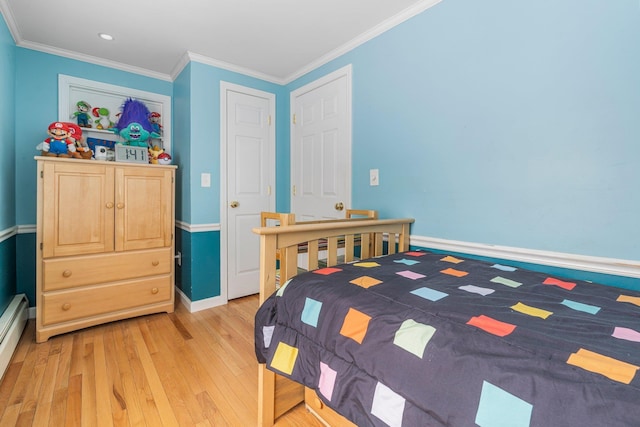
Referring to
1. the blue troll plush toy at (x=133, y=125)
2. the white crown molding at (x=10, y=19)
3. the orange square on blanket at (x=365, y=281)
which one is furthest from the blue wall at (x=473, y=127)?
the orange square on blanket at (x=365, y=281)

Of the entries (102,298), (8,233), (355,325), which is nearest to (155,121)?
(8,233)

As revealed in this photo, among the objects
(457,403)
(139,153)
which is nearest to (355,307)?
(457,403)

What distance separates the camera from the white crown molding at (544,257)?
1190 mm

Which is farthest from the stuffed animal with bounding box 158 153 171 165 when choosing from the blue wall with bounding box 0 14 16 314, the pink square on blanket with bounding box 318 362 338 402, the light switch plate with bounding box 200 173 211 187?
the pink square on blanket with bounding box 318 362 338 402

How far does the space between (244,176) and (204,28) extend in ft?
4.16

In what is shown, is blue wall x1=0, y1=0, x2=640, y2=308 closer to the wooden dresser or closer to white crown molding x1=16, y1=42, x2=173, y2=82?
white crown molding x1=16, y1=42, x2=173, y2=82

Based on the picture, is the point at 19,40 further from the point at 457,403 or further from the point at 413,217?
the point at 457,403

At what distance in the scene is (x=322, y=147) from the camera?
2.66 meters

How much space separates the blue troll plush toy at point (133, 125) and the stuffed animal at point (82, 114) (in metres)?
0.21

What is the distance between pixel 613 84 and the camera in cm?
119

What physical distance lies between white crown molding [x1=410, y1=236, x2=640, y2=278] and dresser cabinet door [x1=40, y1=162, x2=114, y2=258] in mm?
2378

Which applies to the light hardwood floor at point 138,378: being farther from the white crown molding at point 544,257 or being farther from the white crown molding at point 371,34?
the white crown molding at point 371,34

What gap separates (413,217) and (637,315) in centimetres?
115

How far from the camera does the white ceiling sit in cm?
190
